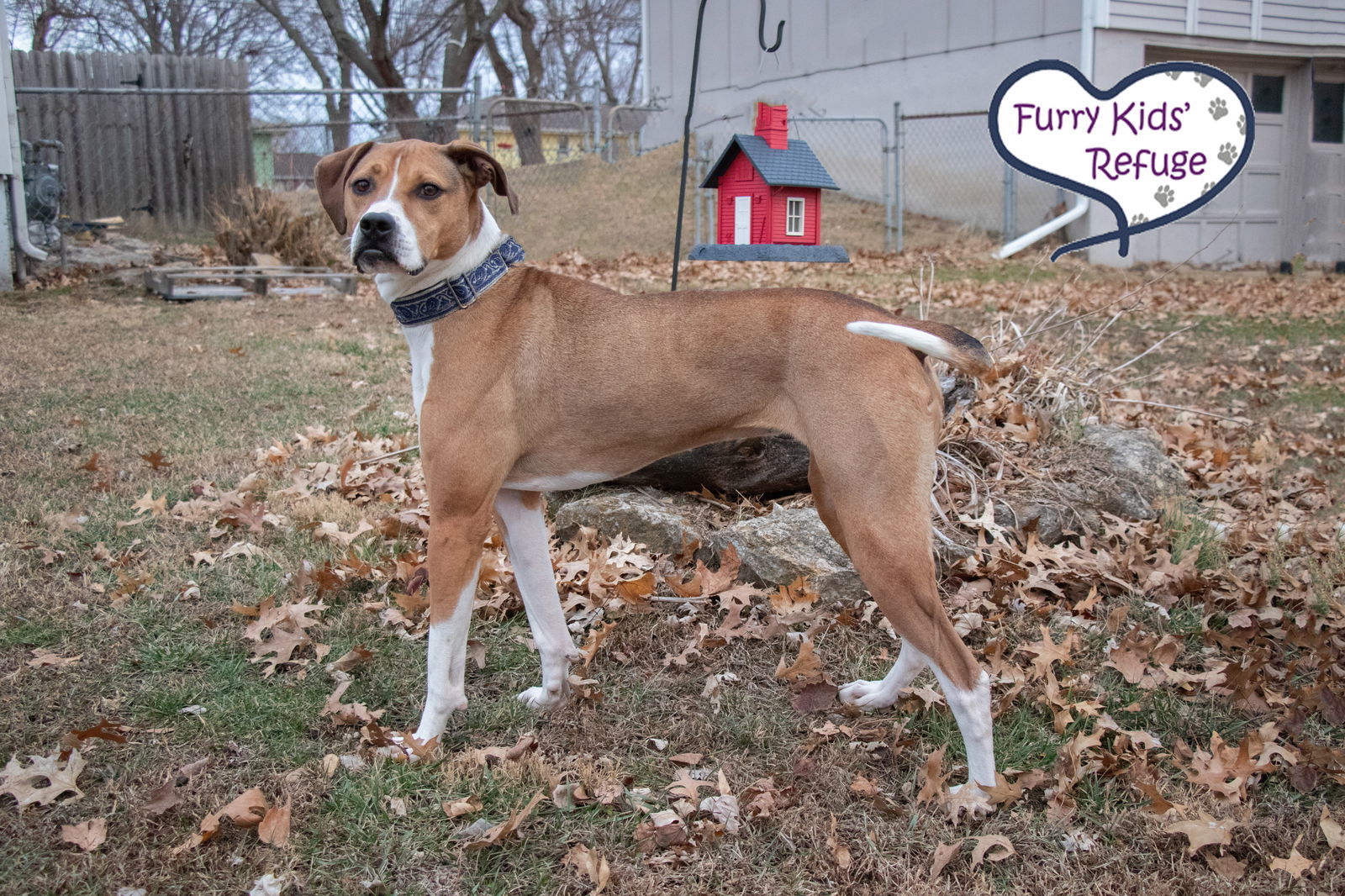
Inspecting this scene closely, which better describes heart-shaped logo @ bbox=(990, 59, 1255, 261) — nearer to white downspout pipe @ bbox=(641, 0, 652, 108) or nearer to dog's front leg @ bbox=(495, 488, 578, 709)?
dog's front leg @ bbox=(495, 488, 578, 709)

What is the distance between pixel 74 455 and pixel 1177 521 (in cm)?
599

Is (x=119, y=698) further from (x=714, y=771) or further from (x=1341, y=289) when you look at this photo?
(x=1341, y=289)

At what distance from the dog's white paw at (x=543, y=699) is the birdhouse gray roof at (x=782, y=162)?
223 centimetres

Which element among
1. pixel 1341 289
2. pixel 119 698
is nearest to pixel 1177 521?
pixel 119 698

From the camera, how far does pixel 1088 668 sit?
374 centimetres

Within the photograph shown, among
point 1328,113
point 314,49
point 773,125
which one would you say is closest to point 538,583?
point 773,125

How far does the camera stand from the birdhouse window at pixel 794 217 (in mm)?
4402

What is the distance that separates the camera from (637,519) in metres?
4.67

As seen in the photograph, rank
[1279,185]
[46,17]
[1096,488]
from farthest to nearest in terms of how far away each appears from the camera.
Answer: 1. [46,17]
2. [1279,185]
3. [1096,488]

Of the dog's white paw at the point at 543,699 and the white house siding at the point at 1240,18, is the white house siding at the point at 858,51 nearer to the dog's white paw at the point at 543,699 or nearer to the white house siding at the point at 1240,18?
the white house siding at the point at 1240,18

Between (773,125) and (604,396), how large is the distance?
1.90 metres

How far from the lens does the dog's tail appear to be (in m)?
2.89

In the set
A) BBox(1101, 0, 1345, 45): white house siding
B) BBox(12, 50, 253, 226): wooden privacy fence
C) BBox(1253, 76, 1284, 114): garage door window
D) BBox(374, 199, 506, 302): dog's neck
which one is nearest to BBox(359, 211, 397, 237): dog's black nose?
BBox(374, 199, 506, 302): dog's neck

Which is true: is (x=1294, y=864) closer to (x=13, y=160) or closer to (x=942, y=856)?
(x=942, y=856)
